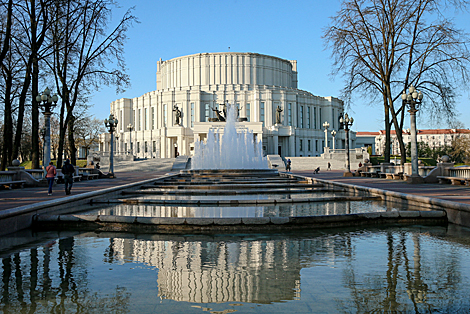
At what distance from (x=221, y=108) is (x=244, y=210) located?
2666 inches

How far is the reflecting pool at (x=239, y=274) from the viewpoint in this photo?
403 centimetres

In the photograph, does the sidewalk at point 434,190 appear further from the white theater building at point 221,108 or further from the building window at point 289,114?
the building window at point 289,114

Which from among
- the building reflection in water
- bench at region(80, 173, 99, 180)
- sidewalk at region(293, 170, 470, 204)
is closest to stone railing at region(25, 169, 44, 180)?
bench at region(80, 173, 99, 180)

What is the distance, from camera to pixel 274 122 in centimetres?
7531

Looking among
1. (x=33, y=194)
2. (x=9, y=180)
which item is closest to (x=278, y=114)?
(x=9, y=180)

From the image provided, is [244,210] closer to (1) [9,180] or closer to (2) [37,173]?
(1) [9,180]

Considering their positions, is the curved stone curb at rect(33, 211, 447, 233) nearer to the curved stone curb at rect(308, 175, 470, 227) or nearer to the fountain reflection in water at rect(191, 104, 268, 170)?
the curved stone curb at rect(308, 175, 470, 227)

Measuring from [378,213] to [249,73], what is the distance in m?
74.5

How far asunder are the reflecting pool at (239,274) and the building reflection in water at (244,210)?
5.94ft

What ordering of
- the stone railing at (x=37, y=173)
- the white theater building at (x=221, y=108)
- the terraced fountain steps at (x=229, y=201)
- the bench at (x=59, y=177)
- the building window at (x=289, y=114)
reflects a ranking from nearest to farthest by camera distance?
the terraced fountain steps at (x=229, y=201), the stone railing at (x=37, y=173), the bench at (x=59, y=177), the white theater building at (x=221, y=108), the building window at (x=289, y=114)

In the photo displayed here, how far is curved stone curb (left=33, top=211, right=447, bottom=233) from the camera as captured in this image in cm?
802

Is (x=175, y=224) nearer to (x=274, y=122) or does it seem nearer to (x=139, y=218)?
(x=139, y=218)

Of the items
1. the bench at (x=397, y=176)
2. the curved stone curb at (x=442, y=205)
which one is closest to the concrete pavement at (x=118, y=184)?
the curved stone curb at (x=442, y=205)

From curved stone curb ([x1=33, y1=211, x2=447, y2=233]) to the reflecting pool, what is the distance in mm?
412
